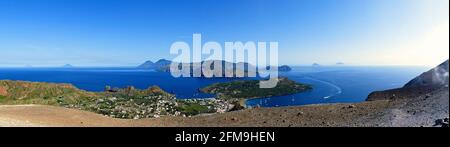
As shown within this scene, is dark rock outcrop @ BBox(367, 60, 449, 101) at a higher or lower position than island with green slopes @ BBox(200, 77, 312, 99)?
higher

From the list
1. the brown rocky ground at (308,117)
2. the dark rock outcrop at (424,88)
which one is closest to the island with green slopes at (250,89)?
the dark rock outcrop at (424,88)

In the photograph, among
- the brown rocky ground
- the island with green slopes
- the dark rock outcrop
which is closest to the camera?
the brown rocky ground

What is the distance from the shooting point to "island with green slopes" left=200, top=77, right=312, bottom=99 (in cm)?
15338

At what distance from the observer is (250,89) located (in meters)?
166

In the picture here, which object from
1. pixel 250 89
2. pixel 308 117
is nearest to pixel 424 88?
pixel 308 117

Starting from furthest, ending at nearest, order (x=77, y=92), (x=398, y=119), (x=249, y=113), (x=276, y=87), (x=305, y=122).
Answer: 1. (x=276, y=87)
2. (x=77, y=92)
3. (x=249, y=113)
4. (x=305, y=122)
5. (x=398, y=119)

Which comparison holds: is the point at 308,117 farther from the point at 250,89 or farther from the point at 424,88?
the point at 250,89

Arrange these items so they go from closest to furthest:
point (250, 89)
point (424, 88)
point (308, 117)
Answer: point (308, 117) < point (424, 88) < point (250, 89)

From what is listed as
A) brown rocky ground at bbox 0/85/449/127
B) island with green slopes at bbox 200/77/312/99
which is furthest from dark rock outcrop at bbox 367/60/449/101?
island with green slopes at bbox 200/77/312/99

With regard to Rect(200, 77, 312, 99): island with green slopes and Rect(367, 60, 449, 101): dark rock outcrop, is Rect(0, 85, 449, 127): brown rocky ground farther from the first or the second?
Rect(200, 77, 312, 99): island with green slopes

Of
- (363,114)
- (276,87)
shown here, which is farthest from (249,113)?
(276,87)
